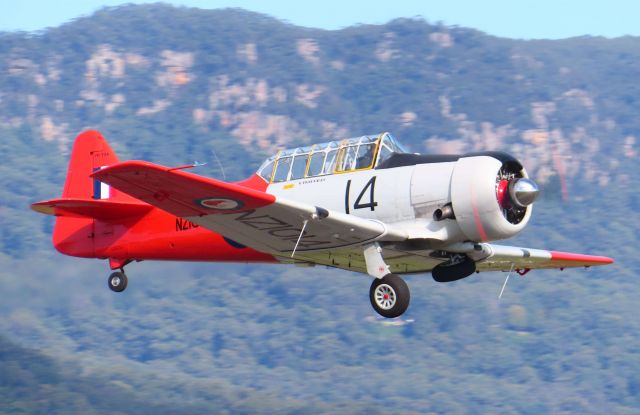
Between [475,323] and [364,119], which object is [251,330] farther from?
[364,119]

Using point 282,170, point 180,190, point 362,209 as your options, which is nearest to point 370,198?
point 362,209

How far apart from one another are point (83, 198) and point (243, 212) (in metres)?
5.71

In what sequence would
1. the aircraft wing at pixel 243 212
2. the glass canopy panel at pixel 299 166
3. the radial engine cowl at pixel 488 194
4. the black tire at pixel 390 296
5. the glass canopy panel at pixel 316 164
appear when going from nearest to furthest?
the aircraft wing at pixel 243 212 → the radial engine cowl at pixel 488 194 → the black tire at pixel 390 296 → the glass canopy panel at pixel 316 164 → the glass canopy panel at pixel 299 166

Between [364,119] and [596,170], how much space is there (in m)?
24.2

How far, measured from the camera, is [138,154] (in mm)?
96312

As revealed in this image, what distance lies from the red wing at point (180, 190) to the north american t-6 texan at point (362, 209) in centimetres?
2

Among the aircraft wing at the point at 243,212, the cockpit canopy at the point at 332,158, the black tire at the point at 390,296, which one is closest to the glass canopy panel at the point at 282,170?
the cockpit canopy at the point at 332,158

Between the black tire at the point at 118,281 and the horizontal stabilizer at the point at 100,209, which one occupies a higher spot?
the horizontal stabilizer at the point at 100,209

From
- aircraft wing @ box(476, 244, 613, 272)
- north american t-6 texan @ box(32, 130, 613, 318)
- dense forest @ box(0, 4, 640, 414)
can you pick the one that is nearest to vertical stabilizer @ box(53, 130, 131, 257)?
north american t-6 texan @ box(32, 130, 613, 318)

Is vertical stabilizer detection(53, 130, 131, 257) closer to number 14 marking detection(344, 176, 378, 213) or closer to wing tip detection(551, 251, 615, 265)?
number 14 marking detection(344, 176, 378, 213)

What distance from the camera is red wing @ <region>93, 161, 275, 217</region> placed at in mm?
13000

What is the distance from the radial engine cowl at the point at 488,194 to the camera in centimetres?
1476

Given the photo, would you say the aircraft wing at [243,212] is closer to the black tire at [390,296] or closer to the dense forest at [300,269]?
the black tire at [390,296]

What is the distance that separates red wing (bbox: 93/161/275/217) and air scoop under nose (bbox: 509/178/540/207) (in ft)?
10.5
